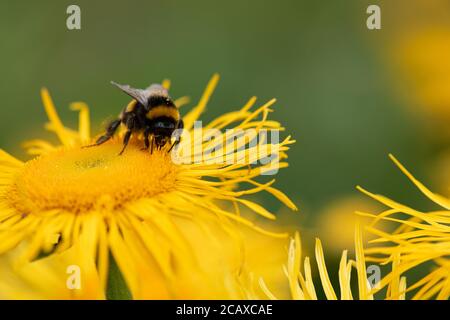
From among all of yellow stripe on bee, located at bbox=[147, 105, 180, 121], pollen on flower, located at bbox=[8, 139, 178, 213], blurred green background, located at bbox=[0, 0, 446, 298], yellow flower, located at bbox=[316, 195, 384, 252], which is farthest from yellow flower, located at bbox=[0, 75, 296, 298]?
blurred green background, located at bbox=[0, 0, 446, 298]

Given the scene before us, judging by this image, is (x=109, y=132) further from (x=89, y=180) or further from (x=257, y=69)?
(x=257, y=69)

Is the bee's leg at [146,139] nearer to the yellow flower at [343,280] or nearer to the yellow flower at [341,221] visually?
the yellow flower at [343,280]

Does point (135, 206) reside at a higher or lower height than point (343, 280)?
higher

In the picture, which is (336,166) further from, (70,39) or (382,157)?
(70,39)

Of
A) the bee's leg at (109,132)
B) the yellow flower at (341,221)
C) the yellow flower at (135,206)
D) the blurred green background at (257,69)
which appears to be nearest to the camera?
the yellow flower at (135,206)

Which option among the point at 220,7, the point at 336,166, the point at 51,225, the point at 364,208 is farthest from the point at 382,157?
the point at 51,225

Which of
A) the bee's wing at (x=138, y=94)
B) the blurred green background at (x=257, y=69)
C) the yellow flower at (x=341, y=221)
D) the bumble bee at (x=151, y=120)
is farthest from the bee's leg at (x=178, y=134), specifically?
the blurred green background at (x=257, y=69)

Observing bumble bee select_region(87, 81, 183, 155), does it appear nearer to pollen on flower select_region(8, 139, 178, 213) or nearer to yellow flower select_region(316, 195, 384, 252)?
pollen on flower select_region(8, 139, 178, 213)

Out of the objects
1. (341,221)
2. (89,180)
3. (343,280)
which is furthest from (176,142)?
(341,221)
